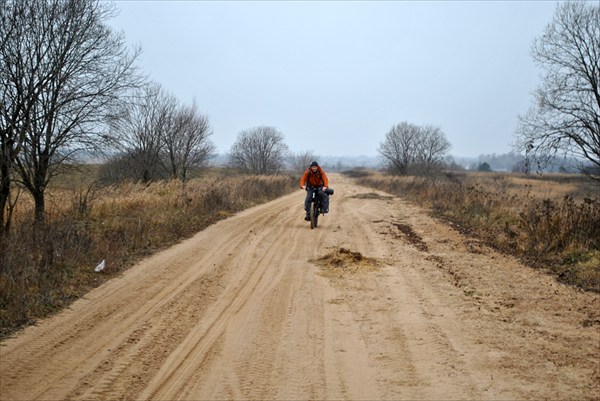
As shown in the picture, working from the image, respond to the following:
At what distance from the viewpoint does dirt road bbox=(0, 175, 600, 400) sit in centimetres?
410

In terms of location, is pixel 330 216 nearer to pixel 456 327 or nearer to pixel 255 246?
pixel 255 246

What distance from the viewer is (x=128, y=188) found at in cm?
1722

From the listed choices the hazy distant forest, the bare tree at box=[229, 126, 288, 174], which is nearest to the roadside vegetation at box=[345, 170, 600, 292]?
the hazy distant forest

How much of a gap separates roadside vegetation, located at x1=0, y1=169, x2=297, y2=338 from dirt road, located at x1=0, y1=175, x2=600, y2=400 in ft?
1.61

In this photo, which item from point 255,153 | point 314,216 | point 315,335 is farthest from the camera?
point 255,153

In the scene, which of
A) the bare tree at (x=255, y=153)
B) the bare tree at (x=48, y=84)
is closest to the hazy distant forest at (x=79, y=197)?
the bare tree at (x=48, y=84)

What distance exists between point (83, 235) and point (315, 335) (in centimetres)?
604

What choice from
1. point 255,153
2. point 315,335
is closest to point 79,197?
point 315,335

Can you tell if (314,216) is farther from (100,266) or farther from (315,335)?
(315,335)

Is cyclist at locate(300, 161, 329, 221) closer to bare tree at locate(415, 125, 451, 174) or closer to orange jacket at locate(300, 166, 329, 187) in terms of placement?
orange jacket at locate(300, 166, 329, 187)

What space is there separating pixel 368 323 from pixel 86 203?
10.4 m

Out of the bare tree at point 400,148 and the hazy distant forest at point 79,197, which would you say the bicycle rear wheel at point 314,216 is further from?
the bare tree at point 400,148

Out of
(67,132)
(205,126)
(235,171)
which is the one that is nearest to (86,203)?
(67,132)

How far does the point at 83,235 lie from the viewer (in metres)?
9.17
